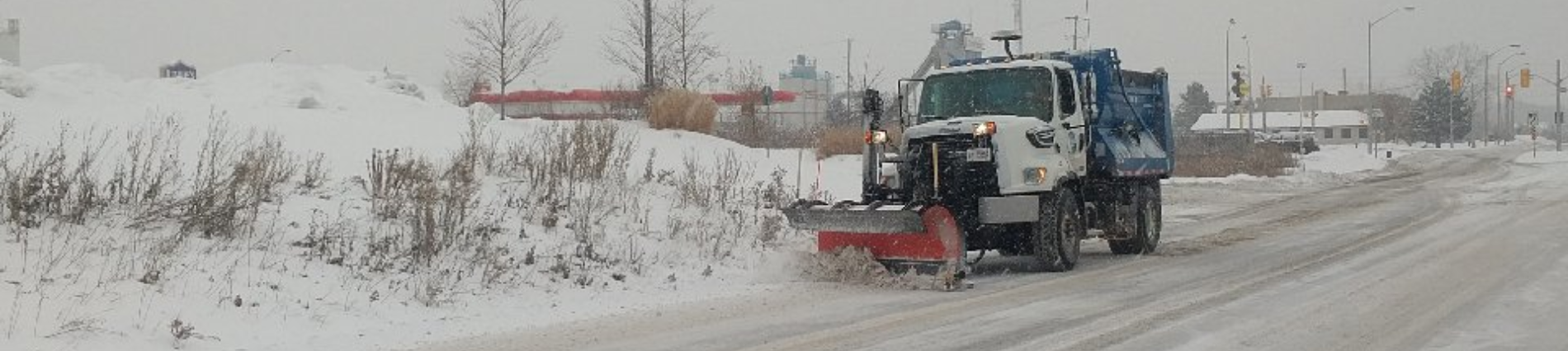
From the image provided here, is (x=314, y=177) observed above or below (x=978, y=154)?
below

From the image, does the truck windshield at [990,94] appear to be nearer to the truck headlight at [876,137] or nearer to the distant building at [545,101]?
the truck headlight at [876,137]

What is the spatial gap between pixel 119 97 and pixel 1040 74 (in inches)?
504

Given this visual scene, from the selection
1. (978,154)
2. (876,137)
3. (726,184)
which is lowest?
(726,184)

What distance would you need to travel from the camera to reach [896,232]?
11.0 meters

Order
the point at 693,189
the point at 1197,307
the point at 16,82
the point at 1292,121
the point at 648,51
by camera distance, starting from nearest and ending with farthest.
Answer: the point at 1197,307
the point at 693,189
the point at 16,82
the point at 648,51
the point at 1292,121

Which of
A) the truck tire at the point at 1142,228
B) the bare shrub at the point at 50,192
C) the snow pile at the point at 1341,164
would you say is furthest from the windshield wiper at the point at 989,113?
the snow pile at the point at 1341,164

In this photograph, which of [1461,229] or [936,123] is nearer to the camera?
[936,123]

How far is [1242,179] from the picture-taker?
3394 centimetres

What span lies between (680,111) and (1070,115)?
11.6 metres

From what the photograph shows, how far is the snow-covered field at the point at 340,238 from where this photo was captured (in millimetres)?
8375

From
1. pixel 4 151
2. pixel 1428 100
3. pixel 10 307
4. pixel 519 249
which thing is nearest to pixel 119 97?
pixel 4 151

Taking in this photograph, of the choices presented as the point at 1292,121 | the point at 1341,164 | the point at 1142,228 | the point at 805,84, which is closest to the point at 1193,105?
the point at 1292,121

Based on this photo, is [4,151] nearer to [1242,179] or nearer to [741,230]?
[741,230]

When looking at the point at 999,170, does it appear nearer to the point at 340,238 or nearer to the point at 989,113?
the point at 989,113
